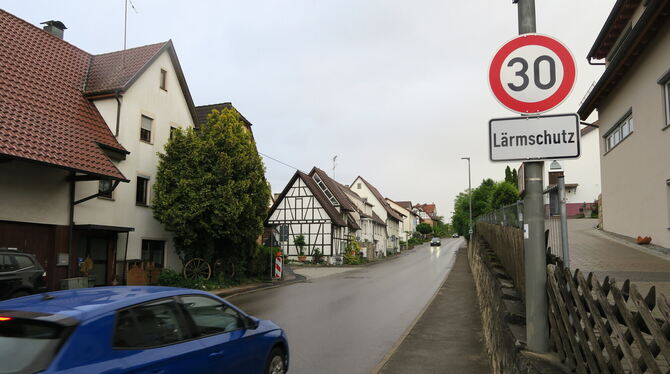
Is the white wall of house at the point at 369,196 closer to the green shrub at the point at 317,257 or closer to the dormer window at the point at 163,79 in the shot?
the green shrub at the point at 317,257

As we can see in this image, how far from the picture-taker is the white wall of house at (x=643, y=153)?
1327cm

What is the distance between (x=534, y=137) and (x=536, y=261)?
941 mm

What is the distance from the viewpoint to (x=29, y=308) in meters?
3.73

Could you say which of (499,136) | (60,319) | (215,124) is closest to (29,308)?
(60,319)

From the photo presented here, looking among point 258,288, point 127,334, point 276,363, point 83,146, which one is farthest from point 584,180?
point 127,334

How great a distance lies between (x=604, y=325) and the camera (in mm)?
2867

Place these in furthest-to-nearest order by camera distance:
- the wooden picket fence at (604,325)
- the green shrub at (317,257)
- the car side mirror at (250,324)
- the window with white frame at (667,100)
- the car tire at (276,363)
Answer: the green shrub at (317,257), the window with white frame at (667,100), the car tire at (276,363), the car side mirror at (250,324), the wooden picket fence at (604,325)

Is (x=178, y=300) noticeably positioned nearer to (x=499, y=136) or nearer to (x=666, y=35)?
(x=499, y=136)

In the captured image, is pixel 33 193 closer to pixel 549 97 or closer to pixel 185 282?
pixel 185 282

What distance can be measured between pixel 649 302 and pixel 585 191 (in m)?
43.5

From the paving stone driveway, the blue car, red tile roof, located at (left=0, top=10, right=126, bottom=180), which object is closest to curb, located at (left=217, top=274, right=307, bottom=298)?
red tile roof, located at (left=0, top=10, right=126, bottom=180)

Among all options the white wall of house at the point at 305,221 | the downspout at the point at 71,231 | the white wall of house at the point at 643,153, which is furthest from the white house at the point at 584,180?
the downspout at the point at 71,231

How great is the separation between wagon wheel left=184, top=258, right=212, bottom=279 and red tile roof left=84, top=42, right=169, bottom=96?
7495mm

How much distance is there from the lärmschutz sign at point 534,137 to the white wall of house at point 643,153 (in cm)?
1183
